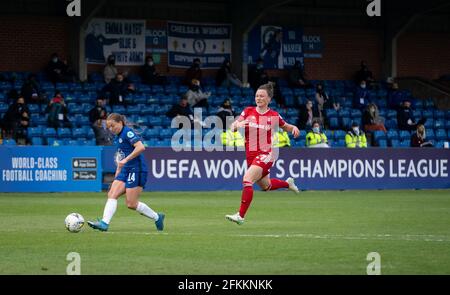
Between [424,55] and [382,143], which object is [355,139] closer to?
[382,143]

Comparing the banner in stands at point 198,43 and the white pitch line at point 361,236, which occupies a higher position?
the banner in stands at point 198,43

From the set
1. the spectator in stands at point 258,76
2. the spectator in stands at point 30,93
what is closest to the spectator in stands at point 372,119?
the spectator in stands at point 258,76

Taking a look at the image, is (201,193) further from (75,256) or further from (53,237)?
(75,256)

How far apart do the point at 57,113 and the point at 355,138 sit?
9.29 meters

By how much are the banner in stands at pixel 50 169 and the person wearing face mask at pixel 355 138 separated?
8619 millimetres

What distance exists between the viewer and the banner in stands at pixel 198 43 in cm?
3978

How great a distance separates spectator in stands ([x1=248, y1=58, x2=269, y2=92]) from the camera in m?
38.8

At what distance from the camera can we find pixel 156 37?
39.5 meters

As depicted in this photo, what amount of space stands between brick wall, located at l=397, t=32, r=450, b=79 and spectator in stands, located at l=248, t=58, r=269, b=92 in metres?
8.39

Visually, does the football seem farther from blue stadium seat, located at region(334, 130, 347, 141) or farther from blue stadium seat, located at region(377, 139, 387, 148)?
blue stadium seat, located at region(377, 139, 387, 148)

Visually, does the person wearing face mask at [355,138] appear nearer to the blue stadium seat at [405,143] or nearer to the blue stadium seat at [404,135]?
the blue stadium seat at [405,143]

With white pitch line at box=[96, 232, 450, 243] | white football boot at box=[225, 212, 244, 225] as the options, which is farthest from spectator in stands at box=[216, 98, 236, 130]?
white pitch line at box=[96, 232, 450, 243]

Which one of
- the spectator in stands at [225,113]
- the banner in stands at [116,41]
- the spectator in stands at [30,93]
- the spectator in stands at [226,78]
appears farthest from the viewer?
the spectator in stands at [226,78]
